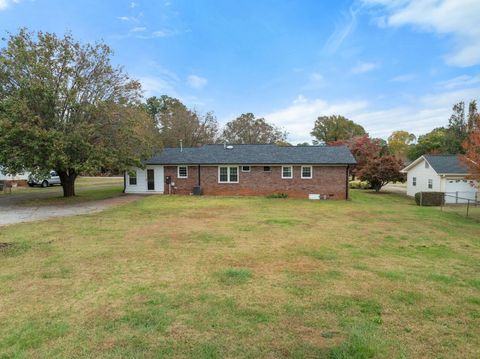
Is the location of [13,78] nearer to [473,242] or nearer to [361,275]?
[361,275]

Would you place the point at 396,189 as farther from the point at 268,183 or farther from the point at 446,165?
the point at 268,183

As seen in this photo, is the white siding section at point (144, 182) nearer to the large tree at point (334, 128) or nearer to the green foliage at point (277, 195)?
the green foliage at point (277, 195)

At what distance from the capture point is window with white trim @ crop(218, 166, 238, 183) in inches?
877

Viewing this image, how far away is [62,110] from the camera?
16719mm

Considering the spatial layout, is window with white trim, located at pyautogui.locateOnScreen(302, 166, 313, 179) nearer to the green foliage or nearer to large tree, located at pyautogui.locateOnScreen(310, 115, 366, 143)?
the green foliage

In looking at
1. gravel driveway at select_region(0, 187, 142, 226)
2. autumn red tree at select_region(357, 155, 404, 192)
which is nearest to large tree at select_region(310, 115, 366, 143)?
autumn red tree at select_region(357, 155, 404, 192)

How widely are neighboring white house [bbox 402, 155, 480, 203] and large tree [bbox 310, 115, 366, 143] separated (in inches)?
1576

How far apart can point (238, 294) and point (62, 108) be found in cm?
1636

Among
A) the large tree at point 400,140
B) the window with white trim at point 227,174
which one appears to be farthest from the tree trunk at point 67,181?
the large tree at point 400,140

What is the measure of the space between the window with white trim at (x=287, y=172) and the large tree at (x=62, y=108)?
9.73m

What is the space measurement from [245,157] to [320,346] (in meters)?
19.4

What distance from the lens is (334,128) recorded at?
65.4 metres

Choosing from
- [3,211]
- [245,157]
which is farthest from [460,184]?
[3,211]

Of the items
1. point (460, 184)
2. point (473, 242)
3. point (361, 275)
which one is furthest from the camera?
point (460, 184)
